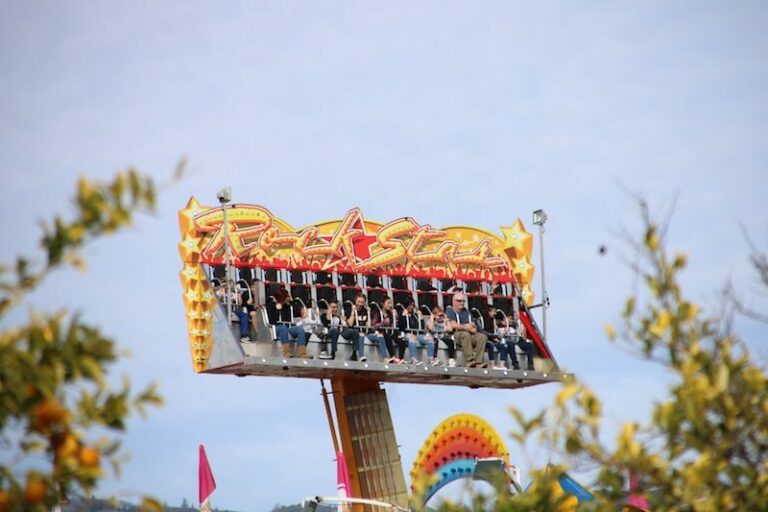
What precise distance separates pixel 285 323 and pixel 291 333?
0.88 ft

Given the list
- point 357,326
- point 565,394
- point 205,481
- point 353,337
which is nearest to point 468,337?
point 357,326

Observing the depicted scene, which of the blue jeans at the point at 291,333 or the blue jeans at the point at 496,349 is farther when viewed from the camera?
the blue jeans at the point at 496,349

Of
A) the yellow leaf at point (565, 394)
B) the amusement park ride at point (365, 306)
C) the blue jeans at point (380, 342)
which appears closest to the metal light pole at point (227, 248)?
the amusement park ride at point (365, 306)

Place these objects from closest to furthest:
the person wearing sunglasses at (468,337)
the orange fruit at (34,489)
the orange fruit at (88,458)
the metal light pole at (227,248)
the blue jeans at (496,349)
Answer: the orange fruit at (34,489) < the orange fruit at (88,458) < the metal light pole at (227,248) < the person wearing sunglasses at (468,337) < the blue jeans at (496,349)

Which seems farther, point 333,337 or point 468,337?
point 468,337

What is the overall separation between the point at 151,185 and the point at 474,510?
3.76m

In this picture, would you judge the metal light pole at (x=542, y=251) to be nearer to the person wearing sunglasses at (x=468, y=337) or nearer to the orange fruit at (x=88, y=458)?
the person wearing sunglasses at (x=468, y=337)

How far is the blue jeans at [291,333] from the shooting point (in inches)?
1041

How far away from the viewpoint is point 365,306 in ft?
92.5

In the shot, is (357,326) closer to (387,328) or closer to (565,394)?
(387,328)

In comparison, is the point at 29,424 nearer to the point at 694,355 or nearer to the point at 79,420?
the point at 79,420

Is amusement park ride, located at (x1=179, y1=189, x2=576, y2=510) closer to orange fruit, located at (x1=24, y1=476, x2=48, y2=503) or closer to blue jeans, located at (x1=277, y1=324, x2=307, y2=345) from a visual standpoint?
blue jeans, located at (x1=277, y1=324, x2=307, y2=345)

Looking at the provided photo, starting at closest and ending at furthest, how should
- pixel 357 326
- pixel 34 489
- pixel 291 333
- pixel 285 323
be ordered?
pixel 34 489 → pixel 291 333 → pixel 285 323 → pixel 357 326

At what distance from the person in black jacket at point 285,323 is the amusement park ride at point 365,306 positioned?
35 millimetres
